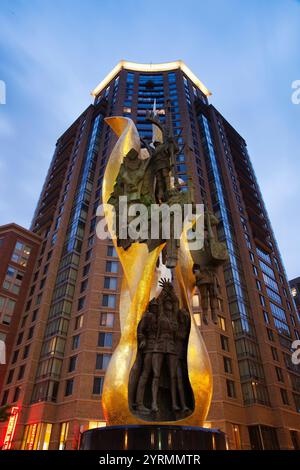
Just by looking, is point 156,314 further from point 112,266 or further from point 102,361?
point 112,266

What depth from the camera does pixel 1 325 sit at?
42250 millimetres

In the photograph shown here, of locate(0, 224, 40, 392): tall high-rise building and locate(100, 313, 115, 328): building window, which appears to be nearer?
locate(100, 313, 115, 328): building window

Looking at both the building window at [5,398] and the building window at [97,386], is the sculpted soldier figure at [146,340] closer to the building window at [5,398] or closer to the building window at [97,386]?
the building window at [97,386]

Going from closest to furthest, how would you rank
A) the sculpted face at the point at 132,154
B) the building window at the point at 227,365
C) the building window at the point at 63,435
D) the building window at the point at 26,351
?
the sculpted face at the point at 132,154 < the building window at the point at 63,435 < the building window at the point at 227,365 < the building window at the point at 26,351

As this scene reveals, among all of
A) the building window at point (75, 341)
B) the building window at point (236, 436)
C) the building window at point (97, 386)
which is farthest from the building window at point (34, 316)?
the building window at point (236, 436)

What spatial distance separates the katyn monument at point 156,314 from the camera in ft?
26.6

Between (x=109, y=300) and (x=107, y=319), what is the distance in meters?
2.26

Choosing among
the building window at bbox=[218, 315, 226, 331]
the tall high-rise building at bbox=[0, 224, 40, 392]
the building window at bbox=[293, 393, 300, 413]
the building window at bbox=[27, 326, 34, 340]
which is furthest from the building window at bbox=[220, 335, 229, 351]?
the tall high-rise building at bbox=[0, 224, 40, 392]

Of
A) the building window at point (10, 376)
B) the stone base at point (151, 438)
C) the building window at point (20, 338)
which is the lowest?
the stone base at point (151, 438)

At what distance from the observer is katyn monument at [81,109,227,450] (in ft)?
26.6

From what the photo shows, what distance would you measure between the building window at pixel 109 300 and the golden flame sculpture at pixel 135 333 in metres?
26.6

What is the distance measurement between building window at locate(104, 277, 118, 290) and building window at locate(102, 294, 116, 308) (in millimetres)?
1013

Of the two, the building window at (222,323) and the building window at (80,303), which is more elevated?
the building window at (80,303)

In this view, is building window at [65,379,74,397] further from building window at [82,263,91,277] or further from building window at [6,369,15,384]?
building window at [82,263,91,277]
